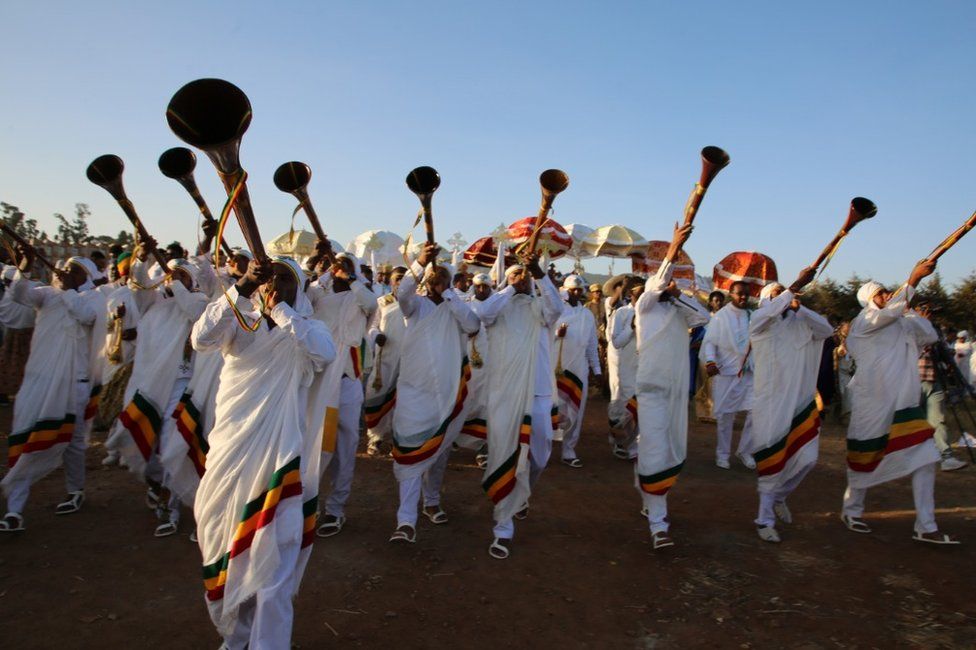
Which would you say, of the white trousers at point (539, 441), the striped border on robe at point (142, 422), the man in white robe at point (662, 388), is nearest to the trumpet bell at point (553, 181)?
the man in white robe at point (662, 388)

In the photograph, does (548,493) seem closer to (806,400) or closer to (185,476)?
(806,400)

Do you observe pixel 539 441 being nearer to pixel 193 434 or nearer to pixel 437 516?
pixel 437 516

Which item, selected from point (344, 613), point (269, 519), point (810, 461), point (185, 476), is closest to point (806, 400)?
point (810, 461)

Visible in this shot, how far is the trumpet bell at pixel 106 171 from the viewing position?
4.59 m

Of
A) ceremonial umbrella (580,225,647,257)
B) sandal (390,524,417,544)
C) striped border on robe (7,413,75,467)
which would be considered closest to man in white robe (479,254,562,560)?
sandal (390,524,417,544)

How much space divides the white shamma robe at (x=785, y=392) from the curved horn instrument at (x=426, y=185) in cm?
306

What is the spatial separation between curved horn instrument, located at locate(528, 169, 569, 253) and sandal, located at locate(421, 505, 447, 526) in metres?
2.73

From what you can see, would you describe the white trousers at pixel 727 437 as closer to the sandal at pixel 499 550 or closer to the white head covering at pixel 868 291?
the white head covering at pixel 868 291

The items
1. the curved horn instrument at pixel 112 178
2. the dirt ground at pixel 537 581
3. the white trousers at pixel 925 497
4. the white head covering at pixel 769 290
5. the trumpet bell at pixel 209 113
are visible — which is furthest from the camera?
the white head covering at pixel 769 290

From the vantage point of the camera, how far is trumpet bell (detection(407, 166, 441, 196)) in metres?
4.84

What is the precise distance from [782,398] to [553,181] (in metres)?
2.92

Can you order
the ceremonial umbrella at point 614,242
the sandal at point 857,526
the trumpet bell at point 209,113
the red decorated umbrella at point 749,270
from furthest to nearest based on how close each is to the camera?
the ceremonial umbrella at point 614,242
the red decorated umbrella at point 749,270
the sandal at point 857,526
the trumpet bell at point 209,113

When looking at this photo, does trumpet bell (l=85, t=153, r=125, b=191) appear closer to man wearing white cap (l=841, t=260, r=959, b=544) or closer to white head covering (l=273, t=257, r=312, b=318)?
white head covering (l=273, t=257, r=312, b=318)

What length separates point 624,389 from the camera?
865 cm
